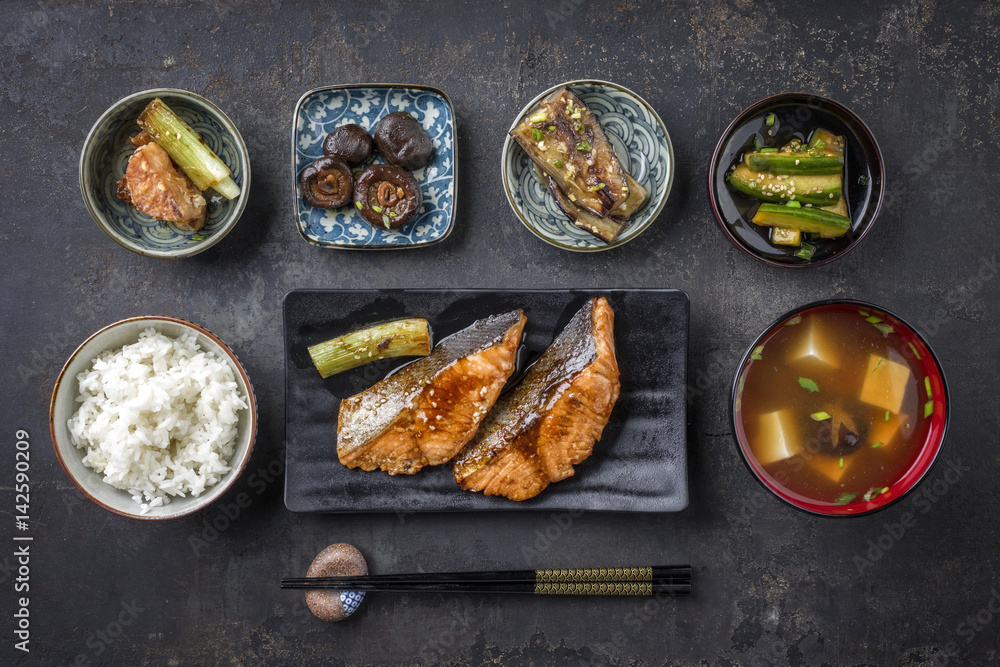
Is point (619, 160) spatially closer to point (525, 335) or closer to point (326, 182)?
point (525, 335)

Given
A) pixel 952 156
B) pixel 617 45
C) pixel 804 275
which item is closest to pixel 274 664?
pixel 804 275

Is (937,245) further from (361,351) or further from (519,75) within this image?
(361,351)

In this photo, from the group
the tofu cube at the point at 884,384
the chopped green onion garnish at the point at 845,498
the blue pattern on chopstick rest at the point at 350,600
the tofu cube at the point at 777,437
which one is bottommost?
the blue pattern on chopstick rest at the point at 350,600

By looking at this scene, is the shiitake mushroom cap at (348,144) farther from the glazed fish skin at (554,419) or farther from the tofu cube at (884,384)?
the tofu cube at (884,384)

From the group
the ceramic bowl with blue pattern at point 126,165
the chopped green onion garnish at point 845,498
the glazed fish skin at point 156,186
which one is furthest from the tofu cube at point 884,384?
the glazed fish skin at point 156,186

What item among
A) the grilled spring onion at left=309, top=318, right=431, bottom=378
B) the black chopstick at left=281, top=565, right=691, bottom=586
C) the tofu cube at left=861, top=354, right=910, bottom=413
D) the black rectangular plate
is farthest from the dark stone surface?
the tofu cube at left=861, top=354, right=910, bottom=413
